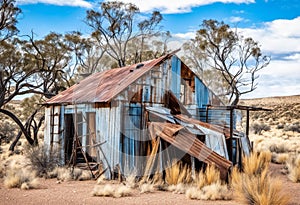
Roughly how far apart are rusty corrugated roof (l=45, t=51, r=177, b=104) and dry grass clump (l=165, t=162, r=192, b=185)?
3079 millimetres

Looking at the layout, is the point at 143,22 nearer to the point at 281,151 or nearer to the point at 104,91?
the point at 281,151

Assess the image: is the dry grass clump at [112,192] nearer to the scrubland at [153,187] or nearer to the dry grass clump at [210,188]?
the scrubland at [153,187]

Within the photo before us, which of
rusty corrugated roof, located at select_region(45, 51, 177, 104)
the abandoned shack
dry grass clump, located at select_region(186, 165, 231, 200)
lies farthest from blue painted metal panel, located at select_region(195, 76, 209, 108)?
dry grass clump, located at select_region(186, 165, 231, 200)

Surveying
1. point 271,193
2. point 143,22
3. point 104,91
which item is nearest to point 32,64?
point 143,22

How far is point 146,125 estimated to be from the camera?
13.0 m

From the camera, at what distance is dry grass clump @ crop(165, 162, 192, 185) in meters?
11.3

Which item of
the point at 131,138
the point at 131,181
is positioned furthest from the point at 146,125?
the point at 131,181

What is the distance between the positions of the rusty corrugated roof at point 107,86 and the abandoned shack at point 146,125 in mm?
48

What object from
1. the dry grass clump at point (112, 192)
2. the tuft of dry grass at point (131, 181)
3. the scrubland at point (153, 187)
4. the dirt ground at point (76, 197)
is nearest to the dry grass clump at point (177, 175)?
the scrubland at point (153, 187)

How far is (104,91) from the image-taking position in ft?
46.3

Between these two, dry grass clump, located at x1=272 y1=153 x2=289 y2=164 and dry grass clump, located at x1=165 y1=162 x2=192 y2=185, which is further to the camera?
dry grass clump, located at x1=272 y1=153 x2=289 y2=164

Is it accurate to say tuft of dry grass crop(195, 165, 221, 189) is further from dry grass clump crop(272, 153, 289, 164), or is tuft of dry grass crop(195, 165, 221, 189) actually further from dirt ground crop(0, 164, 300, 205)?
dry grass clump crop(272, 153, 289, 164)

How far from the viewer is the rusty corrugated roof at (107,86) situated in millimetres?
13438

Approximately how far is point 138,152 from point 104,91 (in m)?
2.68
